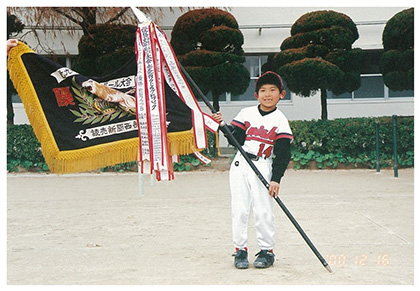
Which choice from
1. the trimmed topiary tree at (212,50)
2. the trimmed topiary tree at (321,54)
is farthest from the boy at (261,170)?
the trimmed topiary tree at (321,54)

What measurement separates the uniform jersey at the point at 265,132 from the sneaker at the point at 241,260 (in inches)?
30.7

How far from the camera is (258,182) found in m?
4.67

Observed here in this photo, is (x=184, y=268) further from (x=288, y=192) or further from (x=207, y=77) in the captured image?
(x=207, y=77)

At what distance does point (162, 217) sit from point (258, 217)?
2.74 metres

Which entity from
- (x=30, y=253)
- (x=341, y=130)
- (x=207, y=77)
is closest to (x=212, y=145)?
(x=207, y=77)

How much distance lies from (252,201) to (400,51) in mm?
10318

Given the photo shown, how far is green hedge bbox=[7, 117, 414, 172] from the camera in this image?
12867mm

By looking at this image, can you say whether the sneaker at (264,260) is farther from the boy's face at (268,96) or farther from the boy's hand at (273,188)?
the boy's face at (268,96)

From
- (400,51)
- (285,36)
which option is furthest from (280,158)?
(285,36)

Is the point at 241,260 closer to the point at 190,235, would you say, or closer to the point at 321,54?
the point at 190,235

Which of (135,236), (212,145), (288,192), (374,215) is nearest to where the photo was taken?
(135,236)

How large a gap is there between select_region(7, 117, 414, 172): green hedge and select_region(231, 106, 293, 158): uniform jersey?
8552mm

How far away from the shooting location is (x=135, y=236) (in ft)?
20.0

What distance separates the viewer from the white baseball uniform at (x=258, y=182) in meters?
4.68
